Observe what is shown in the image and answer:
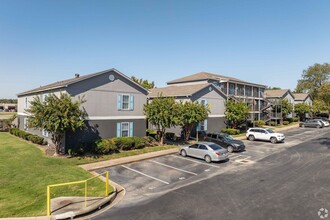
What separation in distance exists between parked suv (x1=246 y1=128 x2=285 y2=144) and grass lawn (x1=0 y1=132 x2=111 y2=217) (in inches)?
884

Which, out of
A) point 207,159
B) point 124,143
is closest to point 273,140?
point 207,159

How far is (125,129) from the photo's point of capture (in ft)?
82.4

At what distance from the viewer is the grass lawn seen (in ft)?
34.3

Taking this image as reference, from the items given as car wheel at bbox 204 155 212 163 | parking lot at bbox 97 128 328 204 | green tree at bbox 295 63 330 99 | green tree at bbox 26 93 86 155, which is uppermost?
green tree at bbox 295 63 330 99

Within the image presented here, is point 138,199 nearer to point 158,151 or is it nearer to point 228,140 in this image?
point 158,151

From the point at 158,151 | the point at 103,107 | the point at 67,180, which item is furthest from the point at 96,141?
the point at 67,180

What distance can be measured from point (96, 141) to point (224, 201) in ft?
44.9

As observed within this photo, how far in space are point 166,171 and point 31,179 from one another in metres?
8.53

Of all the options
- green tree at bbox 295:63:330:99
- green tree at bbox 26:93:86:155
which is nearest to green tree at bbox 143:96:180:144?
green tree at bbox 26:93:86:155

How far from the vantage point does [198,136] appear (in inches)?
1264

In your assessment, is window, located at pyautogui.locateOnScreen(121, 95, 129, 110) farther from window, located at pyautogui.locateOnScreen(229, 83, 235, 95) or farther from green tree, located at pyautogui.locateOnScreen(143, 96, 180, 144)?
window, located at pyautogui.locateOnScreen(229, 83, 235, 95)

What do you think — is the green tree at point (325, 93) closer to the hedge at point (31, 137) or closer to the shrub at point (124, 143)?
the shrub at point (124, 143)

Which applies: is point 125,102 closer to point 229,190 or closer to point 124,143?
point 124,143

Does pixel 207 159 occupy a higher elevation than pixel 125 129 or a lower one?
lower
